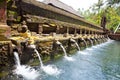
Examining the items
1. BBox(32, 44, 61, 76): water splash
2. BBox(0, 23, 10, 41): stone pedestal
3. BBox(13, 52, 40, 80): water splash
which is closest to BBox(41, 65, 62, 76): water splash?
BBox(32, 44, 61, 76): water splash

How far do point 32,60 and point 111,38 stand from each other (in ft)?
97.9

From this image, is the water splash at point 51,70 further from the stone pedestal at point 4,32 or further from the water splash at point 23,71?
the stone pedestal at point 4,32

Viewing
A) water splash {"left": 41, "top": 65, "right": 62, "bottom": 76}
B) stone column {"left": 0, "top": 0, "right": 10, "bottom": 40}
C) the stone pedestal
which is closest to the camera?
the stone pedestal

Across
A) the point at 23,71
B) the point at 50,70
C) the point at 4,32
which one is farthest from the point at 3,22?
the point at 50,70

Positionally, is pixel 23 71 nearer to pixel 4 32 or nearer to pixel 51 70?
pixel 51 70

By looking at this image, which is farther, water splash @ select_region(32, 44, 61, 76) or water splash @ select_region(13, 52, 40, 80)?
water splash @ select_region(32, 44, 61, 76)

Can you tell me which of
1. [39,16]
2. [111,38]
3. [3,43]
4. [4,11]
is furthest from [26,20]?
[111,38]

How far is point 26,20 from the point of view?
778 cm

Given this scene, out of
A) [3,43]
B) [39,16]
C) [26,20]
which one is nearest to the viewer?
[3,43]

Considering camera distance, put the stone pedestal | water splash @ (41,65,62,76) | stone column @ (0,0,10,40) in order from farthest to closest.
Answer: water splash @ (41,65,62,76) < stone column @ (0,0,10,40) < the stone pedestal

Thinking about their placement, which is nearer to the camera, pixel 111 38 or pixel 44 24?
pixel 44 24

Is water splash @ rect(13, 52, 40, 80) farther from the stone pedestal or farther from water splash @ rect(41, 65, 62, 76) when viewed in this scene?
the stone pedestal

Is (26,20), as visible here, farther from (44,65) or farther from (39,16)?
(44,65)

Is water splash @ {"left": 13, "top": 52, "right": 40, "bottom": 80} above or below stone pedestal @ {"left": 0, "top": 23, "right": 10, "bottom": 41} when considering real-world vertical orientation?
below
